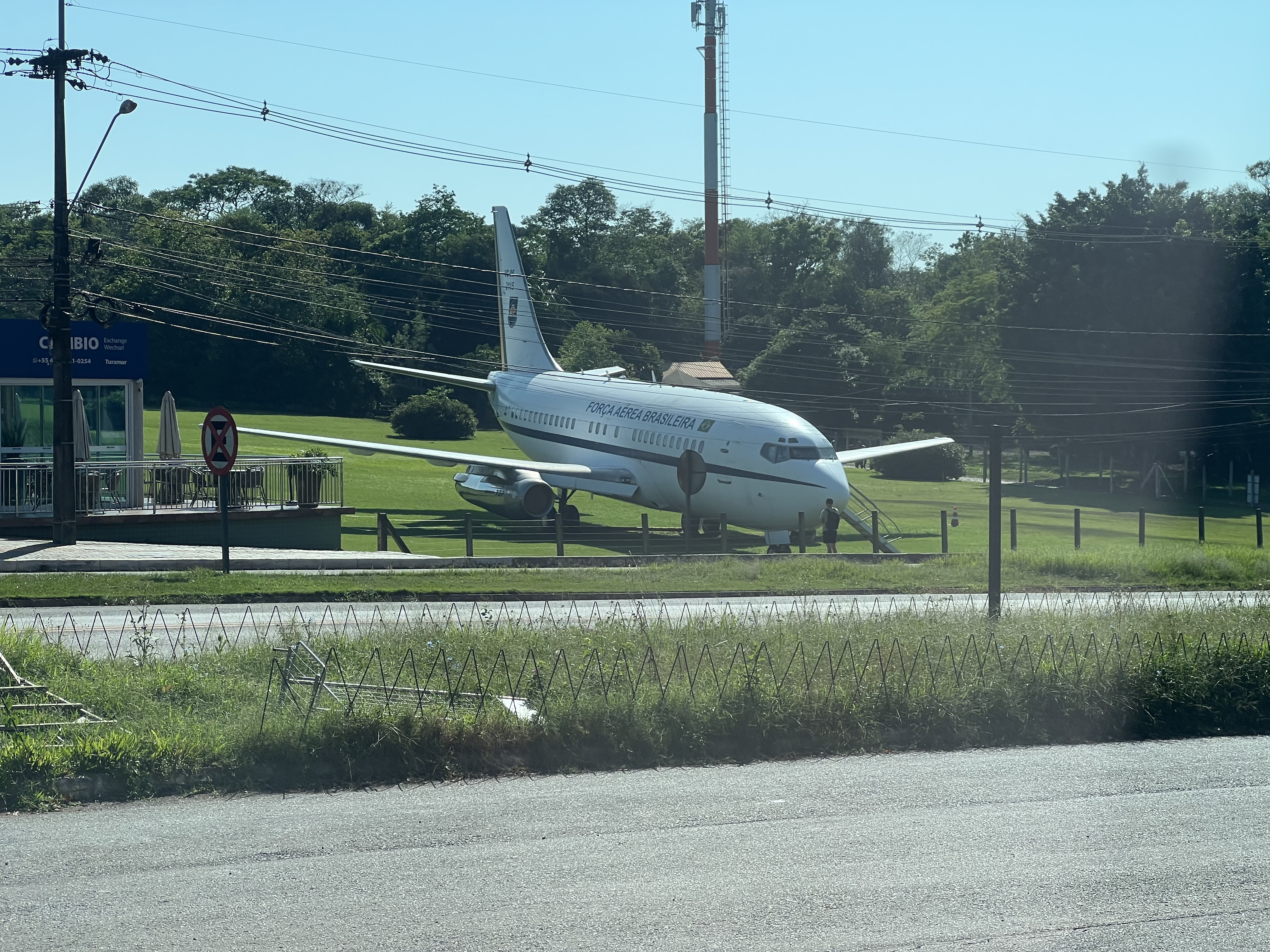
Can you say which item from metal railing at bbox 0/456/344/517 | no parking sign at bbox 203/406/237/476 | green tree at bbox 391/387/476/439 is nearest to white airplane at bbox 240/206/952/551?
metal railing at bbox 0/456/344/517

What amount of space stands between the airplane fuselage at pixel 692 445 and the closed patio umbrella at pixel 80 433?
1294cm

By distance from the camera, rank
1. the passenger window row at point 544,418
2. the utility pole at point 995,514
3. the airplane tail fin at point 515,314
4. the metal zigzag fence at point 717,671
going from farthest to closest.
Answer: the airplane tail fin at point 515,314 → the passenger window row at point 544,418 → the utility pole at point 995,514 → the metal zigzag fence at point 717,671

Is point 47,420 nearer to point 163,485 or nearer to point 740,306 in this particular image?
point 163,485

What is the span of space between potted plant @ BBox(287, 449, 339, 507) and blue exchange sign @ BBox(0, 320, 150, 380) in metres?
3.95

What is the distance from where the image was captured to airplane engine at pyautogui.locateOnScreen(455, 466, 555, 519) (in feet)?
117

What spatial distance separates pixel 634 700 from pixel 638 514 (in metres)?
30.7

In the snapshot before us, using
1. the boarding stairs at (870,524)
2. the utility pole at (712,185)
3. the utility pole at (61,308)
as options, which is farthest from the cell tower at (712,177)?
the utility pole at (61,308)

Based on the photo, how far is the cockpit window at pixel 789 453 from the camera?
31.2 meters

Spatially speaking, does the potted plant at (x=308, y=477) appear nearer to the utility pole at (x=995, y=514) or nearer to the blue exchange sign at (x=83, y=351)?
the blue exchange sign at (x=83, y=351)

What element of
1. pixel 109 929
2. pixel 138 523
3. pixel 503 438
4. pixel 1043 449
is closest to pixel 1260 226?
pixel 1043 449

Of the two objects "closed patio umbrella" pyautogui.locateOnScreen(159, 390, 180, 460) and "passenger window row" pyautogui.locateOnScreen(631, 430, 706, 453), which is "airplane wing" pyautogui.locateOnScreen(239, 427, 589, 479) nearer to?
"passenger window row" pyautogui.locateOnScreen(631, 430, 706, 453)

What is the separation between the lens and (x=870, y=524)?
3881 cm

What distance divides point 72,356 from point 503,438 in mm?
42613

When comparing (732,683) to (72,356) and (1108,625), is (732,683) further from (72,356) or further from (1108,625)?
(72,356)
